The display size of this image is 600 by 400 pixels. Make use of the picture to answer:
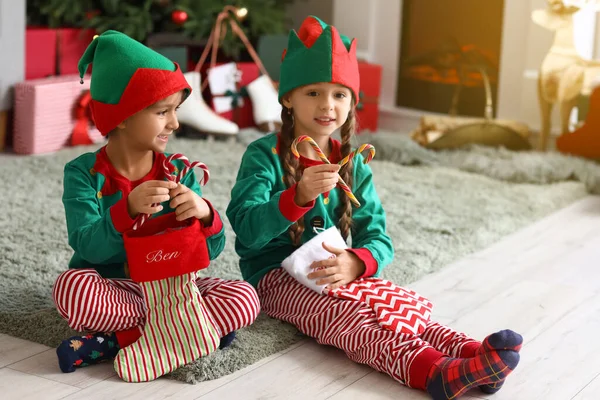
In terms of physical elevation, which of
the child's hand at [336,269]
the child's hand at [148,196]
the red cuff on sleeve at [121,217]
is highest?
the child's hand at [148,196]

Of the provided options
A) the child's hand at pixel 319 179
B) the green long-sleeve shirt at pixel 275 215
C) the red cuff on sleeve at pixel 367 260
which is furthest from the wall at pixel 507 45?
the child's hand at pixel 319 179

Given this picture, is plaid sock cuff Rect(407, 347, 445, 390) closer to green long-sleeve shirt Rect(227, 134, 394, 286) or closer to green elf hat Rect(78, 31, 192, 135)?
green long-sleeve shirt Rect(227, 134, 394, 286)

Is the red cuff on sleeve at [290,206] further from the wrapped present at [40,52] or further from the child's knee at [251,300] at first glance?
the wrapped present at [40,52]

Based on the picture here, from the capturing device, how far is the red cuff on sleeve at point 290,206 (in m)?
1.64

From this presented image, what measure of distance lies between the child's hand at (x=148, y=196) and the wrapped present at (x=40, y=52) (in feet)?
7.30

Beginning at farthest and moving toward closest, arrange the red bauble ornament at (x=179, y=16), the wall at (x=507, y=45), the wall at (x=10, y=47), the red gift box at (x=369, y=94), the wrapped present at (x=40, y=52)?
the red gift box at (x=369, y=94) < the wall at (x=507, y=45) < the red bauble ornament at (x=179, y=16) < the wrapped present at (x=40, y=52) < the wall at (x=10, y=47)

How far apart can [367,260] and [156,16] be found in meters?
2.44

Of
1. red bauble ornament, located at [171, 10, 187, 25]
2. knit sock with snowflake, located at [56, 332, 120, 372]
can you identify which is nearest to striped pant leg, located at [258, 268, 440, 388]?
knit sock with snowflake, located at [56, 332, 120, 372]

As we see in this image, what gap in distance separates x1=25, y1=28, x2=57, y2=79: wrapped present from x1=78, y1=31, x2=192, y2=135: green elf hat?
2023mm

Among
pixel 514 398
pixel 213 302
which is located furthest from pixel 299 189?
pixel 514 398

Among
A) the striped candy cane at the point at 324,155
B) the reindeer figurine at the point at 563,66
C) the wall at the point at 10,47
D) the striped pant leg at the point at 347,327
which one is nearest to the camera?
the striped pant leg at the point at 347,327

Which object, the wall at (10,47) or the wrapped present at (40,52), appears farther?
the wrapped present at (40,52)

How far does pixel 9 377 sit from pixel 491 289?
1.17 m

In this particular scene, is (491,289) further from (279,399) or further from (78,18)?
(78,18)
